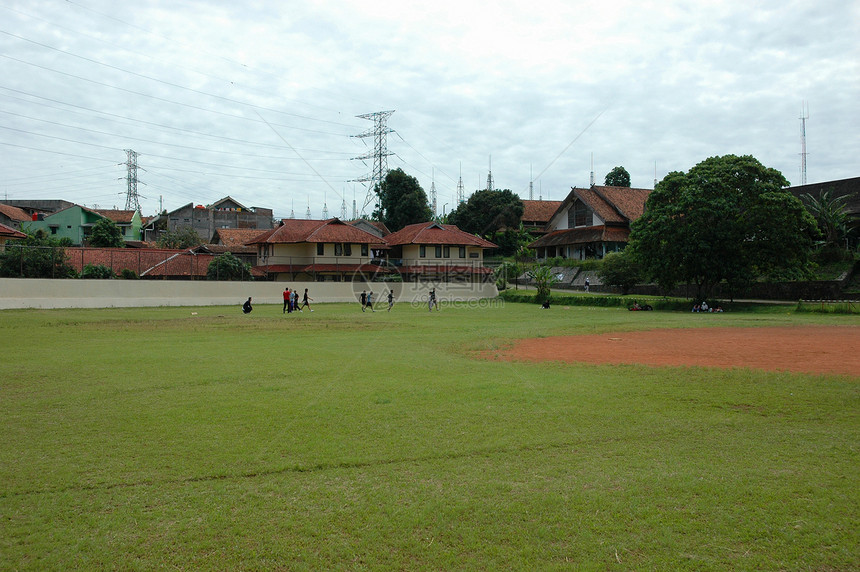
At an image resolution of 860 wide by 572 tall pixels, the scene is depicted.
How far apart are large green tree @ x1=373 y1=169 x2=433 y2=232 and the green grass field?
187 ft

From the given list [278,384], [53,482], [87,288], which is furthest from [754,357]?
[87,288]

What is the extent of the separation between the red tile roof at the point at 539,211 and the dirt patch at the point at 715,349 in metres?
54.3

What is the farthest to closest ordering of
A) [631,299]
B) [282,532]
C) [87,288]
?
[631,299] < [87,288] < [282,532]

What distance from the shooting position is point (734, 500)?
589 centimetres

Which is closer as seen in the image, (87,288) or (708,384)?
(708,384)

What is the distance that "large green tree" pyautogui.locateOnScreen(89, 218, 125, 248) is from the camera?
182ft

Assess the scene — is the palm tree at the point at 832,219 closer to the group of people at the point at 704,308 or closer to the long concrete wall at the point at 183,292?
the group of people at the point at 704,308

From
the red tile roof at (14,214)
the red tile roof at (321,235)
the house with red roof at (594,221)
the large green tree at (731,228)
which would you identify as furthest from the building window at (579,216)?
the red tile roof at (14,214)

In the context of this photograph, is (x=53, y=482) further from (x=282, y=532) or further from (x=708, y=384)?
(x=708, y=384)

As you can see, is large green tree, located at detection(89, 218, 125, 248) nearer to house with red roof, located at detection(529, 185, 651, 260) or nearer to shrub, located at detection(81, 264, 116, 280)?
shrub, located at detection(81, 264, 116, 280)

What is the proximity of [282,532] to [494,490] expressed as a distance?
86.3 inches

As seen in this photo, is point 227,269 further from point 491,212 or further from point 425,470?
point 425,470

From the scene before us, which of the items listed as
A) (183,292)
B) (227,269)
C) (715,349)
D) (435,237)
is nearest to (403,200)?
(435,237)

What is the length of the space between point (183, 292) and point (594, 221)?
40613 mm
